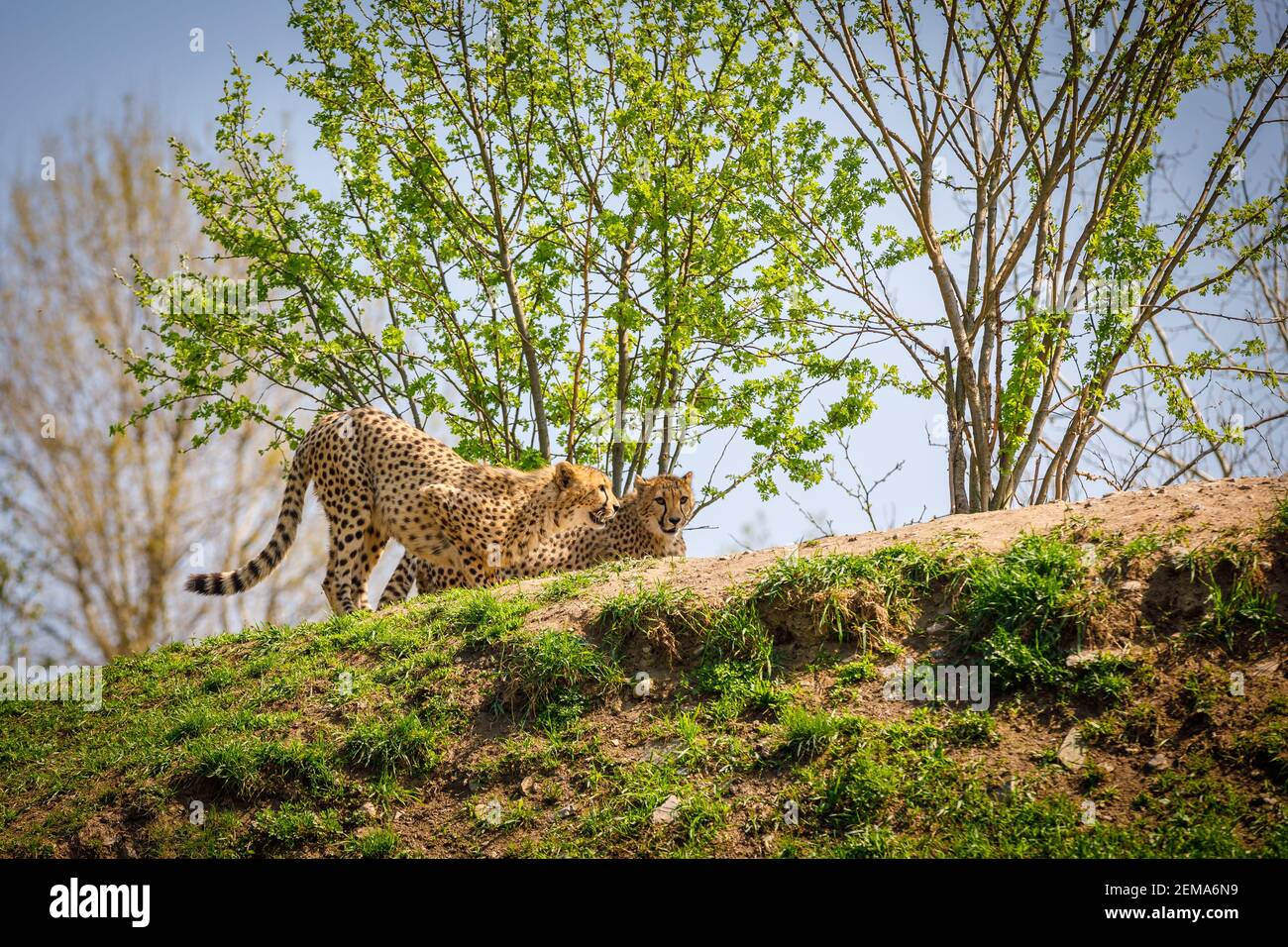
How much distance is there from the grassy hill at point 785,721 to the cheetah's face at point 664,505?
8.78 ft

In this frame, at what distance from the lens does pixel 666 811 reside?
5.95 m

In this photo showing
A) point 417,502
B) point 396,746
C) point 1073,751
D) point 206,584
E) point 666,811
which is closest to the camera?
point 1073,751

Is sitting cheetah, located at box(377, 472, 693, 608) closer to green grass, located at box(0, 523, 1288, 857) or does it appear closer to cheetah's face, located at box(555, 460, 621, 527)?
cheetah's face, located at box(555, 460, 621, 527)

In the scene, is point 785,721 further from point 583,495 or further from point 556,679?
point 583,495

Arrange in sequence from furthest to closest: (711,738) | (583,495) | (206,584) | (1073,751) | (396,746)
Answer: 1. (583,495)
2. (206,584)
3. (396,746)
4. (711,738)
5. (1073,751)

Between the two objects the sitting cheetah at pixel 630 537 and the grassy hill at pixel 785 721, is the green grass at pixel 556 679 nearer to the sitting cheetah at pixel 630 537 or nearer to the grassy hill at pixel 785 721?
the grassy hill at pixel 785 721

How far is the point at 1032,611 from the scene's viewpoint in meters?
6.27

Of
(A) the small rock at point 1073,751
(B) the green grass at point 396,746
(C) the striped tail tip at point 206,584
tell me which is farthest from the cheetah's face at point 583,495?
(A) the small rock at point 1073,751

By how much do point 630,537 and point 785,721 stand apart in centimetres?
469

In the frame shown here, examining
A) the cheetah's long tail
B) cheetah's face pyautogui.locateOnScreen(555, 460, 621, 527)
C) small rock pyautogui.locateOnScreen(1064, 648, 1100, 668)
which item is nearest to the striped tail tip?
the cheetah's long tail

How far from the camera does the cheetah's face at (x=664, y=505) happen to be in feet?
35.1

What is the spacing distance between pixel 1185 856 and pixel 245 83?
1377 cm

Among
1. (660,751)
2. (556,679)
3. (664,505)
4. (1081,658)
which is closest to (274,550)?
(664,505)

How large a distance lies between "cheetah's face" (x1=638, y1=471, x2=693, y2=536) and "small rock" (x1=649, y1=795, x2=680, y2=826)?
486 cm
